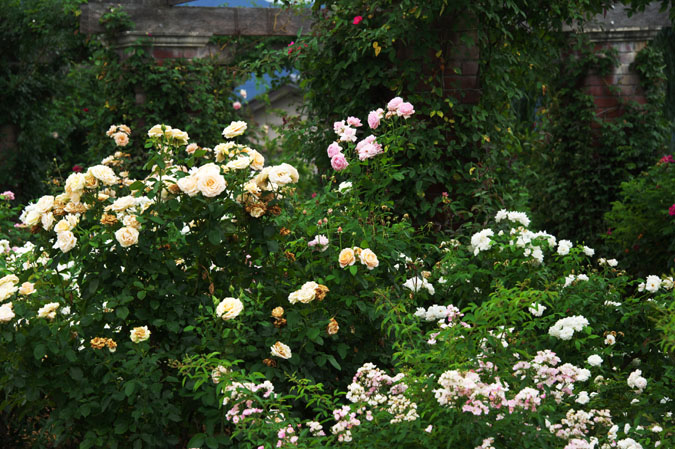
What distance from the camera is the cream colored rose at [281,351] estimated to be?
270 cm

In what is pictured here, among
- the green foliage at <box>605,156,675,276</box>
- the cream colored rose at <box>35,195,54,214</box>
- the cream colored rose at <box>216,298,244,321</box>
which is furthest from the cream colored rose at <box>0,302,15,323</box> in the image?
the green foliage at <box>605,156,675,276</box>

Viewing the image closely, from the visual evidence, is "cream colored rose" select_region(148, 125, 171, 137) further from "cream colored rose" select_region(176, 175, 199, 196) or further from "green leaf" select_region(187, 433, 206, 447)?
"green leaf" select_region(187, 433, 206, 447)

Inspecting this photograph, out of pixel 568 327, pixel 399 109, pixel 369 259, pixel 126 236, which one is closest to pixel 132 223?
pixel 126 236

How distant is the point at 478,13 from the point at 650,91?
3660mm

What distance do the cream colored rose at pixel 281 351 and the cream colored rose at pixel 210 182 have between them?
55 centimetres

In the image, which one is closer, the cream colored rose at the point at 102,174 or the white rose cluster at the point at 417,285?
the cream colored rose at the point at 102,174

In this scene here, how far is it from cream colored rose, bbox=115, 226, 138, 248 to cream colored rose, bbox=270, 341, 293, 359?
592 mm

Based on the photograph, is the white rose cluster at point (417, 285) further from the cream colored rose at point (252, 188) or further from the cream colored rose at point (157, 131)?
the cream colored rose at point (157, 131)

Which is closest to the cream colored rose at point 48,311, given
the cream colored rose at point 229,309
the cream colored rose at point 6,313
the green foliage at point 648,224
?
the cream colored rose at point 6,313

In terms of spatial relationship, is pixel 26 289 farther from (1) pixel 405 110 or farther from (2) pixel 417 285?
(1) pixel 405 110

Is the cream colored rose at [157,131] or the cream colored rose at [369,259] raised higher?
the cream colored rose at [157,131]

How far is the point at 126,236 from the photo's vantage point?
2719 millimetres

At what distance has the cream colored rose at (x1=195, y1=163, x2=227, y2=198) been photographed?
8.95 feet

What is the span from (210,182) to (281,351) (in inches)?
24.3
